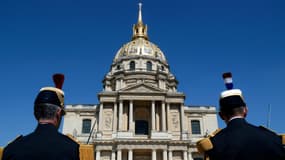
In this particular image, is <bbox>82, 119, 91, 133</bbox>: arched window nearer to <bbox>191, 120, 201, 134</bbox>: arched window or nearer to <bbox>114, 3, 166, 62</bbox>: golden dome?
<bbox>191, 120, 201, 134</bbox>: arched window

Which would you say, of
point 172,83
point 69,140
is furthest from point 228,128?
point 172,83

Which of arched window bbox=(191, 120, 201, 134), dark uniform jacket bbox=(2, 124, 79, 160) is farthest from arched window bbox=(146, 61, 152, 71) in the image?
dark uniform jacket bbox=(2, 124, 79, 160)

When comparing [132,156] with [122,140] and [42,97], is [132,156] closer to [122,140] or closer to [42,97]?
[122,140]

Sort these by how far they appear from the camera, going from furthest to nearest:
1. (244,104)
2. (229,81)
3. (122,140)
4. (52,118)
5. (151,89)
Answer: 1. (151,89)
2. (122,140)
3. (229,81)
4. (244,104)
5. (52,118)

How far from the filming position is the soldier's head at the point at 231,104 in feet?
11.2

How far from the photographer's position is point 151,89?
1382 inches

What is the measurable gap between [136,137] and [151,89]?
656 centimetres

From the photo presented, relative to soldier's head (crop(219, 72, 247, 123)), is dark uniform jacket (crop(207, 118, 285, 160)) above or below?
below

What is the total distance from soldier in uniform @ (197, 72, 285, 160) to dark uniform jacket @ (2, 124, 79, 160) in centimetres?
149

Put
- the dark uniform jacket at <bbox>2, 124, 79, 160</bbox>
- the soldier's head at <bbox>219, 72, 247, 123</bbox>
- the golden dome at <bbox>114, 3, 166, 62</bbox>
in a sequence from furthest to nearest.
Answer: the golden dome at <bbox>114, 3, 166, 62</bbox>, the soldier's head at <bbox>219, 72, 247, 123</bbox>, the dark uniform jacket at <bbox>2, 124, 79, 160</bbox>

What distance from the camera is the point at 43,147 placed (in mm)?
2803

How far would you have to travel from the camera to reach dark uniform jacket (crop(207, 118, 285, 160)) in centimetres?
297

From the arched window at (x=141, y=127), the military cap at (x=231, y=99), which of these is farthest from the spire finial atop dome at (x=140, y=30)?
the military cap at (x=231, y=99)

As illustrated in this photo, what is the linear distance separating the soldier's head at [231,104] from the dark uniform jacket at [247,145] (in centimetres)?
25
